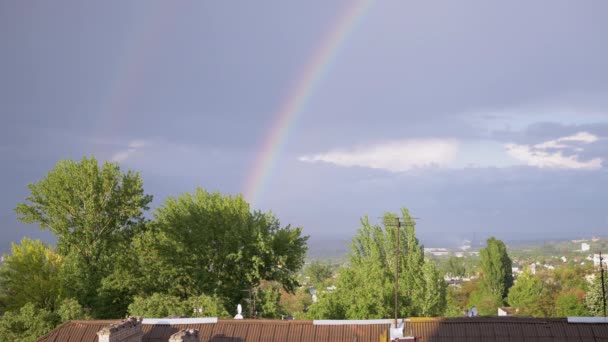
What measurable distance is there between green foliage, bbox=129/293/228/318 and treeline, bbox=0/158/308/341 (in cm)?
363

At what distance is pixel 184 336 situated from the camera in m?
13.7

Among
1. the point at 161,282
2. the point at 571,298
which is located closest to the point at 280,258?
the point at 161,282

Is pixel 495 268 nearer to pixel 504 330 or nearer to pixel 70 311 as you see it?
pixel 70 311

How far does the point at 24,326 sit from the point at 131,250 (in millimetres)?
9785

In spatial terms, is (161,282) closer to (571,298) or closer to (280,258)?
(280,258)

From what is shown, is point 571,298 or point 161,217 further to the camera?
point 571,298

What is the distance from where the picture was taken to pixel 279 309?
36.8m

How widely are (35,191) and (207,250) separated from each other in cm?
1266

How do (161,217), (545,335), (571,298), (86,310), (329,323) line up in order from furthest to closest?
1. (571,298)
2. (161,217)
3. (86,310)
4. (329,323)
5. (545,335)

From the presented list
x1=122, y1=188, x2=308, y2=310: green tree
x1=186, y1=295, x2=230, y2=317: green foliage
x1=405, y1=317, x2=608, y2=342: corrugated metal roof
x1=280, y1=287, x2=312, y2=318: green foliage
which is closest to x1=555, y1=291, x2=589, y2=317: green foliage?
x1=122, y1=188, x2=308, y2=310: green tree

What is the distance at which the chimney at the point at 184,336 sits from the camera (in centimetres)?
1354

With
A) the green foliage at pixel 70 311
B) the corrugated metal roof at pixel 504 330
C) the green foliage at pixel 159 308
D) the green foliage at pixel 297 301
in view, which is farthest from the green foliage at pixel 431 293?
the green foliage at pixel 297 301

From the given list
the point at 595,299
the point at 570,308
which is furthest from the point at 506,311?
the point at 595,299

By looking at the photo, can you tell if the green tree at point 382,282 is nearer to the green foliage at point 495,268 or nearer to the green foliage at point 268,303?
the green foliage at point 268,303
